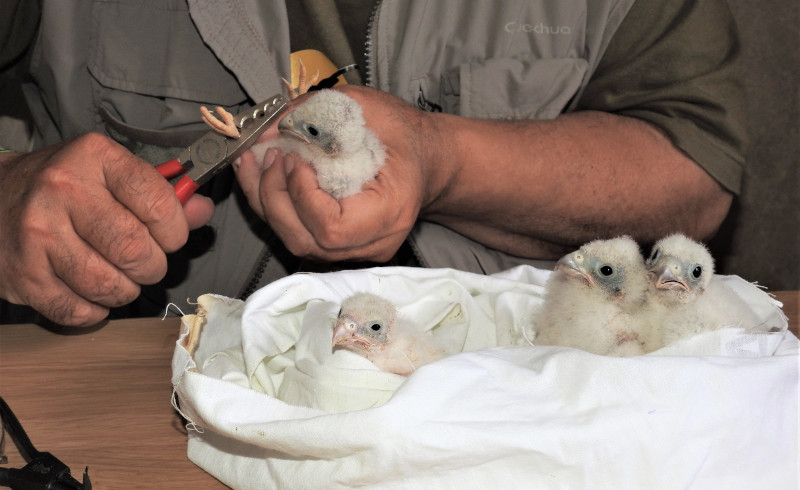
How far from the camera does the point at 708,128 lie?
1.87 metres

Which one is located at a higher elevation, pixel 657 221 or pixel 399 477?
pixel 399 477

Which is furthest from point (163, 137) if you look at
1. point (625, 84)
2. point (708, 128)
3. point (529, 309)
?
point (708, 128)

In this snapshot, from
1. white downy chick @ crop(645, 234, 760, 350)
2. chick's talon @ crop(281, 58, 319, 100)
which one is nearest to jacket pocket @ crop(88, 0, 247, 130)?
chick's talon @ crop(281, 58, 319, 100)

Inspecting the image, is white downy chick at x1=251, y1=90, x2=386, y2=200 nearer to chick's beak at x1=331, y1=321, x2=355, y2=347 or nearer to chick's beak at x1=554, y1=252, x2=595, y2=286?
chick's beak at x1=331, y1=321, x2=355, y2=347

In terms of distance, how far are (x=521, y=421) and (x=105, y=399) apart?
0.74 metres

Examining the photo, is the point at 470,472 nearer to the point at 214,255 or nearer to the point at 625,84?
the point at 214,255

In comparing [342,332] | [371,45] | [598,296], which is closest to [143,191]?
[342,332]

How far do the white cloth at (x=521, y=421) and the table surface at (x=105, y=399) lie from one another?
0.26ft

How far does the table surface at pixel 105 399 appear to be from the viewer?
1.13m

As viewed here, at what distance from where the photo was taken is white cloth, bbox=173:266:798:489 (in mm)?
955

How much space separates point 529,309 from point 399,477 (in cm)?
56

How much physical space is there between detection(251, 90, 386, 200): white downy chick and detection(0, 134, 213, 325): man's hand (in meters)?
0.27

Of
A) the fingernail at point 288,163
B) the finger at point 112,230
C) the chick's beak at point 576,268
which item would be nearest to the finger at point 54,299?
the finger at point 112,230

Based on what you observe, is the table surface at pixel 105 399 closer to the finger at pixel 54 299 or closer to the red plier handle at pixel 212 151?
the finger at pixel 54 299
